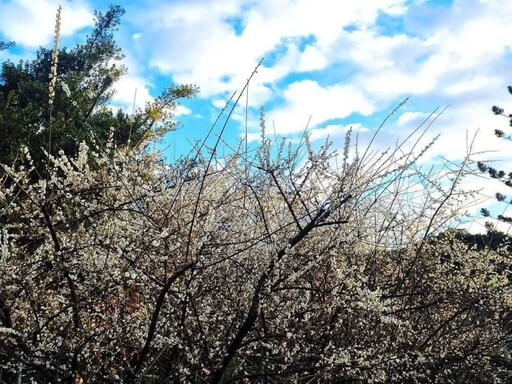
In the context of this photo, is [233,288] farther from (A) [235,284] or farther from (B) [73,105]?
(B) [73,105]

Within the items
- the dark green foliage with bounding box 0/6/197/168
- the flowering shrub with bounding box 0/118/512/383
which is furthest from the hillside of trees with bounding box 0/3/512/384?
the dark green foliage with bounding box 0/6/197/168

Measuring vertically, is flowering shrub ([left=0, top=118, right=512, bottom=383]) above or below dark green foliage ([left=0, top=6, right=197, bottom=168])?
below

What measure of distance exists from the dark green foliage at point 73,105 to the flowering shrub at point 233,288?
4.91 meters

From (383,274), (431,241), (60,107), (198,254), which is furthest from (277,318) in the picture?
(60,107)

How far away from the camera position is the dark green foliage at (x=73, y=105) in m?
11.7

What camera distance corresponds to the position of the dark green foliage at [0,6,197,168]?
11.7 metres

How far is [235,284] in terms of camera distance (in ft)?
13.5

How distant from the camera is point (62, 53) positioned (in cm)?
1703

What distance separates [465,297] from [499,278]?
63.5 inches

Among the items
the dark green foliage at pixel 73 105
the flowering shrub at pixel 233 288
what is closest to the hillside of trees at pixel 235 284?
the flowering shrub at pixel 233 288

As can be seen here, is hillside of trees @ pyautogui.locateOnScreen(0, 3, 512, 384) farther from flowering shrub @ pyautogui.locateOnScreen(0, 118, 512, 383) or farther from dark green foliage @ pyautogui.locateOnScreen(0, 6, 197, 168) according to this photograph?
dark green foliage @ pyautogui.locateOnScreen(0, 6, 197, 168)

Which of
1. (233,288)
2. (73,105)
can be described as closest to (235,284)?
(233,288)

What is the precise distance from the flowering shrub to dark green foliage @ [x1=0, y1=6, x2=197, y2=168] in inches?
193

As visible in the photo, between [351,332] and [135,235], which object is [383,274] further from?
[135,235]
